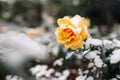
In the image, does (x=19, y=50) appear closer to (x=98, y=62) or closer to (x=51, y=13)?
(x=98, y=62)

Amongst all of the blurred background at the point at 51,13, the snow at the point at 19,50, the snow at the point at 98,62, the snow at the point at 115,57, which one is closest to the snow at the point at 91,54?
the snow at the point at 98,62

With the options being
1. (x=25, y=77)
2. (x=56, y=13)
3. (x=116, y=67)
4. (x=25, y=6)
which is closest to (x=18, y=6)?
(x=25, y=6)

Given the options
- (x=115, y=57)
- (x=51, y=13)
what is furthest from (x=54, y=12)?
(x=115, y=57)

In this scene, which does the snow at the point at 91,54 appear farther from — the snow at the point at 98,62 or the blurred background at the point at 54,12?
the blurred background at the point at 54,12

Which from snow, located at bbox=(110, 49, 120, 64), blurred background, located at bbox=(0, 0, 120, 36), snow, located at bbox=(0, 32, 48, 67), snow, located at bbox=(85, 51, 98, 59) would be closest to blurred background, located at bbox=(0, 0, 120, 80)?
blurred background, located at bbox=(0, 0, 120, 36)

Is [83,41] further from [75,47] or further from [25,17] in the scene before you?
[25,17]

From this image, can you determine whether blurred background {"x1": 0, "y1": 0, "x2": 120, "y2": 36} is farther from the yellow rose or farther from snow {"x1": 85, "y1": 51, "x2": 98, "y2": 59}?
the yellow rose
